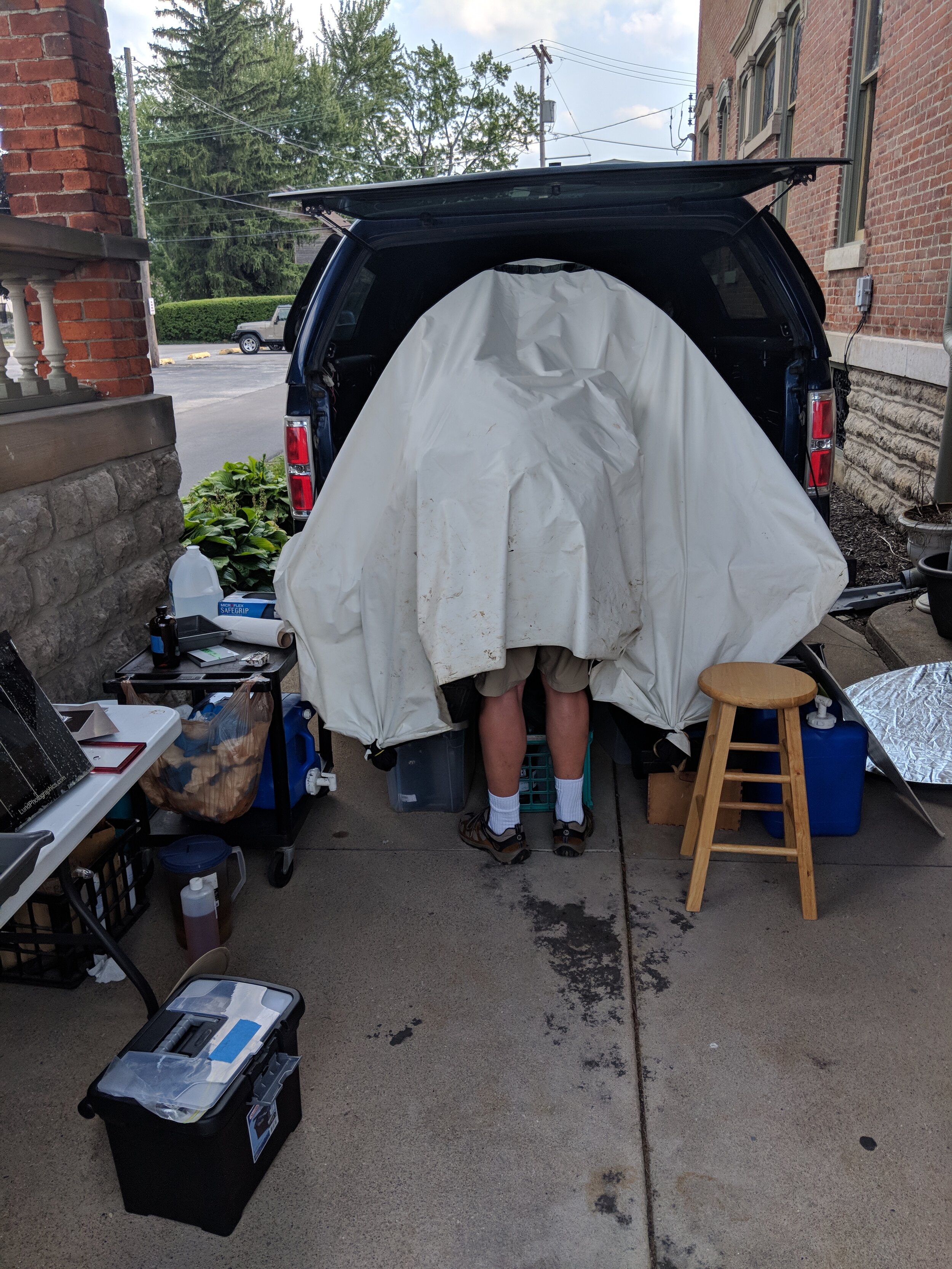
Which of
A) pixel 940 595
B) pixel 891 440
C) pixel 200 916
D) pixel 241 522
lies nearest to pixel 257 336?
pixel 891 440

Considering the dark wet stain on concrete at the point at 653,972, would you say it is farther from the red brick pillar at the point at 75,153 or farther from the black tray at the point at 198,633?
the red brick pillar at the point at 75,153

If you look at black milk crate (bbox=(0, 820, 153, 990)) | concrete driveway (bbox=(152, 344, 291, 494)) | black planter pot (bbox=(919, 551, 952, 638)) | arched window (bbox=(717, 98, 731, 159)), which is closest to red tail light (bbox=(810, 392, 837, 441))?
black planter pot (bbox=(919, 551, 952, 638))

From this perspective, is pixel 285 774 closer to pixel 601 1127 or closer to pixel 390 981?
pixel 390 981

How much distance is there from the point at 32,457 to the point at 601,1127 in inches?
104

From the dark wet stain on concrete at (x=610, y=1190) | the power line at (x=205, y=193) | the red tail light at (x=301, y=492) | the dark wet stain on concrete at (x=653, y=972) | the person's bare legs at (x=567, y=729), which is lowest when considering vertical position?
the dark wet stain on concrete at (x=653, y=972)

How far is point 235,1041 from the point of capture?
6.88 feet

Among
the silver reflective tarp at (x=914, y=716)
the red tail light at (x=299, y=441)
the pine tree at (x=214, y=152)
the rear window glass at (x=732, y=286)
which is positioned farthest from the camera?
the pine tree at (x=214, y=152)

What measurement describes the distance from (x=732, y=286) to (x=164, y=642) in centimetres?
277

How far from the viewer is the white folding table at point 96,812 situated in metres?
2.03

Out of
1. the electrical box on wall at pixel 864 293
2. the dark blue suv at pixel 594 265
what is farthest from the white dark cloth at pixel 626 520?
the electrical box on wall at pixel 864 293

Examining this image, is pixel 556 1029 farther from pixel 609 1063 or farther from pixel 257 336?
pixel 257 336

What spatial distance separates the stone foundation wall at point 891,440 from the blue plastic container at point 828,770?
11.6ft

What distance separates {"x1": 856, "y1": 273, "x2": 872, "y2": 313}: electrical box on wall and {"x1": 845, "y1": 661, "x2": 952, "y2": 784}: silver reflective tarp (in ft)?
14.4

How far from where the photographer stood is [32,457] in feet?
10.7
